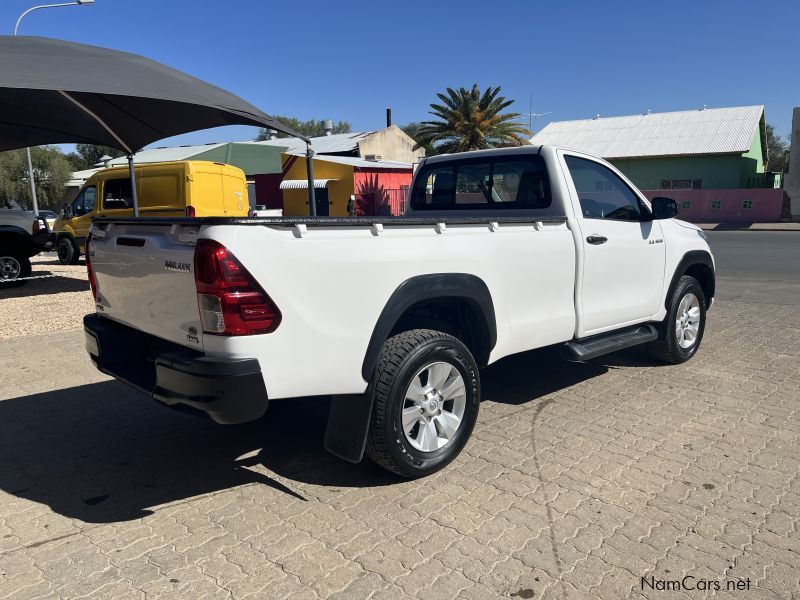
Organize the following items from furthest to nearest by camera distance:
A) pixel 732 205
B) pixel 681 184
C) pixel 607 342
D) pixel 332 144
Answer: pixel 332 144 → pixel 681 184 → pixel 732 205 → pixel 607 342

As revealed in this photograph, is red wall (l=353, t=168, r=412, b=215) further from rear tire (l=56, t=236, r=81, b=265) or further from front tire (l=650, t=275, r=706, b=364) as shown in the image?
front tire (l=650, t=275, r=706, b=364)

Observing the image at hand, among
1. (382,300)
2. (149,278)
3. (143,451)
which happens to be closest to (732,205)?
(382,300)

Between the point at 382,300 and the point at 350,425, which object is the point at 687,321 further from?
the point at 350,425

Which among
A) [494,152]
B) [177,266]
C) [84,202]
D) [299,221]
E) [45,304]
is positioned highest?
[494,152]

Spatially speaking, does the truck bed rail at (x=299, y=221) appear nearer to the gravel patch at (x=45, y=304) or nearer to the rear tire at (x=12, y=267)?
the gravel patch at (x=45, y=304)

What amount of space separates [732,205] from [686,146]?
541cm

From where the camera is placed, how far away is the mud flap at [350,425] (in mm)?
3250

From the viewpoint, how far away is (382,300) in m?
3.29

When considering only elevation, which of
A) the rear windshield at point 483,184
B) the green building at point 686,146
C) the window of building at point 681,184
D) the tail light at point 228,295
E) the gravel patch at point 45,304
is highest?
the green building at point 686,146

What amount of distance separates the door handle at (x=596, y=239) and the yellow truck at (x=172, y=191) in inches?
368

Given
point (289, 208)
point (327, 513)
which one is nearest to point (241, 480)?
point (327, 513)

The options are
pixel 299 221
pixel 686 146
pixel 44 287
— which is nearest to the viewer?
pixel 299 221

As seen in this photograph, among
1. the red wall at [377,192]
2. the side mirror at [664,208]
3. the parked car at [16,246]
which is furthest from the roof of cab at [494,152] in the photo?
the red wall at [377,192]

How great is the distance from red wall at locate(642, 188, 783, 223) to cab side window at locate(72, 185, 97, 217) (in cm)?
2937
